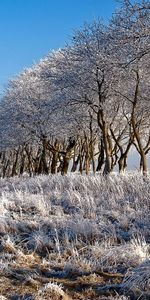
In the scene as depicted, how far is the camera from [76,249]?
7.07 meters

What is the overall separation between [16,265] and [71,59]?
869 inches

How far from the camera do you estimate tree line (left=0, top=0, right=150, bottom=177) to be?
18.2m

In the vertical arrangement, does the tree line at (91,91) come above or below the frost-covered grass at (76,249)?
above

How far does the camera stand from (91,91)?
29094 millimetres

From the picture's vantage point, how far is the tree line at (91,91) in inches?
716

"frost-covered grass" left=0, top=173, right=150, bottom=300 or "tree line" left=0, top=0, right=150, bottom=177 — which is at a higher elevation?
"tree line" left=0, top=0, right=150, bottom=177

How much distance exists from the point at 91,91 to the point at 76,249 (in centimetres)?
2270

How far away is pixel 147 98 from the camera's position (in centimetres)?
2934

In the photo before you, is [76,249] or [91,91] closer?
[76,249]

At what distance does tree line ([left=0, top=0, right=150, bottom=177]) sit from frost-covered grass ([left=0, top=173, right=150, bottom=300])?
8.38m

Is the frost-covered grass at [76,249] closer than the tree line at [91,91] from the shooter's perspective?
Yes

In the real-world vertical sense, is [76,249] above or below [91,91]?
below

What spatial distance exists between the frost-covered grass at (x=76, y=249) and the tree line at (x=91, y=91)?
27.5ft

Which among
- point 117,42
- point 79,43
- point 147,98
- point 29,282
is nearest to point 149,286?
point 29,282
